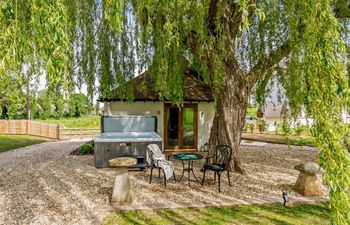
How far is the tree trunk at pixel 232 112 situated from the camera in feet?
24.7

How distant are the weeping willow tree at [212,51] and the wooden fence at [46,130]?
1102cm

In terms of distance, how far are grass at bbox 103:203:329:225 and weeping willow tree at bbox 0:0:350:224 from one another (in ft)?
7.11

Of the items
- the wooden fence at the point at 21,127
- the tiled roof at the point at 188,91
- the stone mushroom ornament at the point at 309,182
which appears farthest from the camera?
the wooden fence at the point at 21,127

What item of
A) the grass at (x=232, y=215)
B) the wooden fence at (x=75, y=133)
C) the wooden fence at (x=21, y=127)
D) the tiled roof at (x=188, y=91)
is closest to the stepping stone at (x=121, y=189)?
the grass at (x=232, y=215)

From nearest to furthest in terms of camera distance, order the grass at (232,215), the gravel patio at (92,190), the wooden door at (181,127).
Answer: the grass at (232,215) < the gravel patio at (92,190) < the wooden door at (181,127)

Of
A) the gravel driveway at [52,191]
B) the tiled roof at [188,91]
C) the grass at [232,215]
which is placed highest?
the tiled roof at [188,91]

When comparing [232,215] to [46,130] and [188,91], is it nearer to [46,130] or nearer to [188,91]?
[188,91]

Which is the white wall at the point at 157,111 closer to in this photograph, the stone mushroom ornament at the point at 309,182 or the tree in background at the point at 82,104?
the tree in background at the point at 82,104

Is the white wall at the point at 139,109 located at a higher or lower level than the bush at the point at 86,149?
higher

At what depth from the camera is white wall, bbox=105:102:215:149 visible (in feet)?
37.9

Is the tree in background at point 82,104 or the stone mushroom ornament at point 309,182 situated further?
the tree in background at point 82,104

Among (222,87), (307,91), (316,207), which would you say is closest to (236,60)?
(222,87)

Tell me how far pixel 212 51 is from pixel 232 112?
2016 mm

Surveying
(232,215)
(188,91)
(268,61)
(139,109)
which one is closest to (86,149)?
(139,109)
